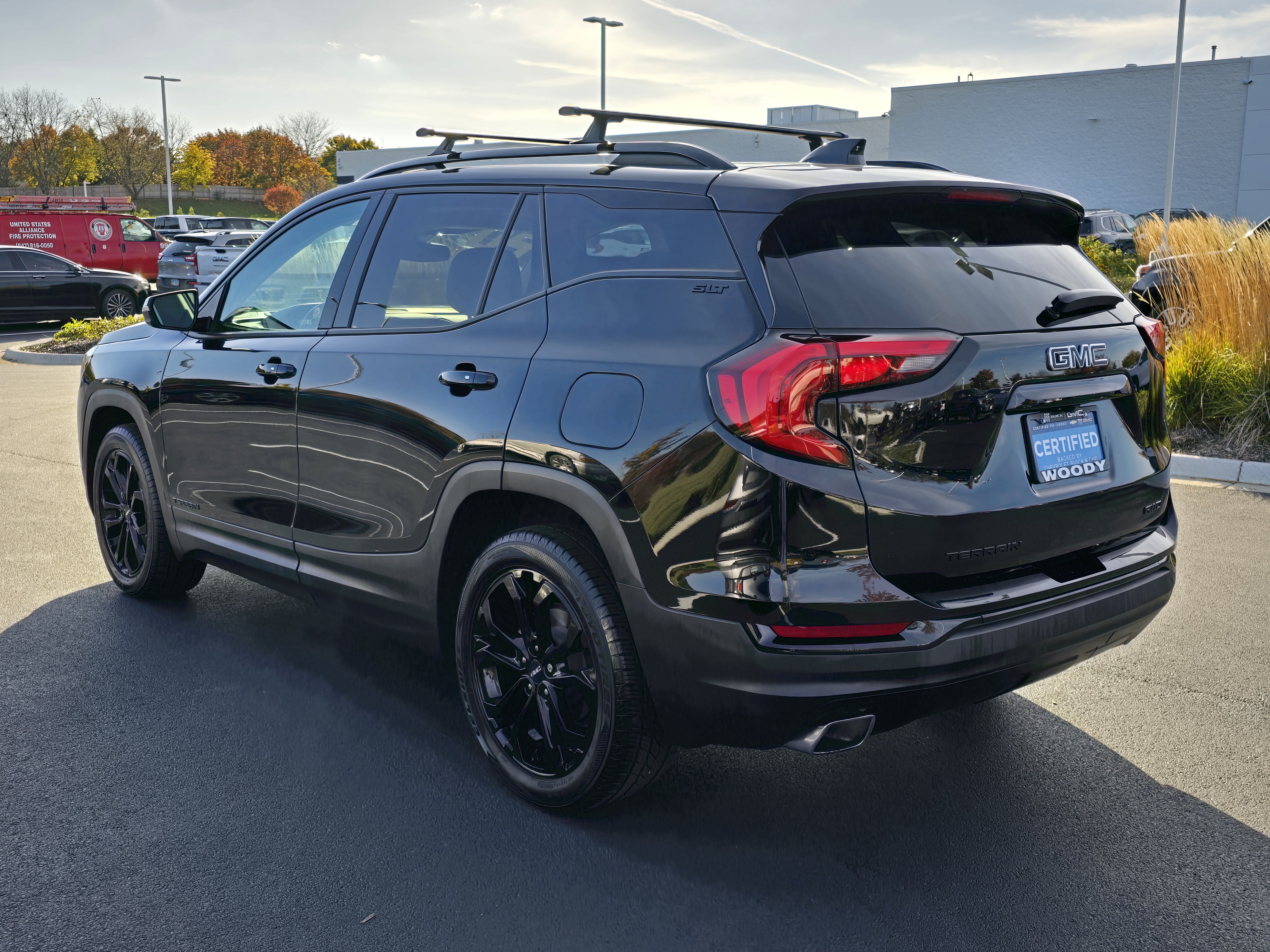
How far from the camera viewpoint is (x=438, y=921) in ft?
9.25

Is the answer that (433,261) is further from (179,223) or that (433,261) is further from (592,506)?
(179,223)

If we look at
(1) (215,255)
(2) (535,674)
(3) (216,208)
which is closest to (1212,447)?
(2) (535,674)

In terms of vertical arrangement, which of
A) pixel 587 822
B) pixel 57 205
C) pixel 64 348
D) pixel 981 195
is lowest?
pixel 587 822

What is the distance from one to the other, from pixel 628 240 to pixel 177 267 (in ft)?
72.6

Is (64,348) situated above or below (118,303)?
below

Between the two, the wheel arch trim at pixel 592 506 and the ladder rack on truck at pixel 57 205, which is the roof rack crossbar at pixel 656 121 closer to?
the wheel arch trim at pixel 592 506

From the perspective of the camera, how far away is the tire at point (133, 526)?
203 inches

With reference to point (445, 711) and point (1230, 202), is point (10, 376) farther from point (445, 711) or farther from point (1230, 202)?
point (1230, 202)

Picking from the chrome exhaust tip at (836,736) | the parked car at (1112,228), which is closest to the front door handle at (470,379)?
the chrome exhaust tip at (836,736)

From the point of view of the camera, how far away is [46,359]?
16375mm

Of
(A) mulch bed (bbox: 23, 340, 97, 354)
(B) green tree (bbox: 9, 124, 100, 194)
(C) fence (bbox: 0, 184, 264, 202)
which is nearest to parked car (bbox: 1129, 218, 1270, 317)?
(A) mulch bed (bbox: 23, 340, 97, 354)

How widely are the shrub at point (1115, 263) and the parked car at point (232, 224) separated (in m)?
28.1

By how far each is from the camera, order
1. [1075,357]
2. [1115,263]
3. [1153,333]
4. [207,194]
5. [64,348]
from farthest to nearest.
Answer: [207,194], [64,348], [1115,263], [1153,333], [1075,357]

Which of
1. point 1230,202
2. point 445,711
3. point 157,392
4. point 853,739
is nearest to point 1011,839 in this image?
point 853,739
